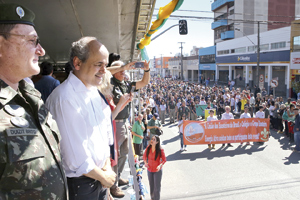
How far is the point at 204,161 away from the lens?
9758mm

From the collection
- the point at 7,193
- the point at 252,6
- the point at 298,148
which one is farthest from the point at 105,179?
the point at 252,6

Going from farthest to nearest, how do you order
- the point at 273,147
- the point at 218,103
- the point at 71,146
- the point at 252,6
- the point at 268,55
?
1. the point at 252,6
2. the point at 268,55
3. the point at 218,103
4. the point at 273,147
5. the point at 71,146

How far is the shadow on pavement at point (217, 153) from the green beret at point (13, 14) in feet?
30.8

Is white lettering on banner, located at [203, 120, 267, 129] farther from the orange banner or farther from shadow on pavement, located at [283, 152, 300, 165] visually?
shadow on pavement, located at [283, 152, 300, 165]

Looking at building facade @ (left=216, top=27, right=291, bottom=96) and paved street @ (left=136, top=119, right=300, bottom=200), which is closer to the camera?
paved street @ (left=136, top=119, right=300, bottom=200)

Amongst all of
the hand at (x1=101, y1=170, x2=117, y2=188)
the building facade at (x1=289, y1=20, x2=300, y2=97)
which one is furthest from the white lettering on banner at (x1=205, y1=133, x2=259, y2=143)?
the building facade at (x1=289, y1=20, x2=300, y2=97)

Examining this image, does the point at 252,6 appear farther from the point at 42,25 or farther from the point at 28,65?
the point at 28,65

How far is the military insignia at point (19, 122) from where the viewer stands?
1186 mm

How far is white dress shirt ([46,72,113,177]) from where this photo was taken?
1.68 m

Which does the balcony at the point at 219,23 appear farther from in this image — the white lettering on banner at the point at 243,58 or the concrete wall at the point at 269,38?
the white lettering on banner at the point at 243,58

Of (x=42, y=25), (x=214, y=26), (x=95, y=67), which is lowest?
(x=95, y=67)

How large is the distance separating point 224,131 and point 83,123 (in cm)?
1050

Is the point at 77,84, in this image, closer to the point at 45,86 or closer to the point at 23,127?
the point at 23,127

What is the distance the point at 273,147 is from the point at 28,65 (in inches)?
468
